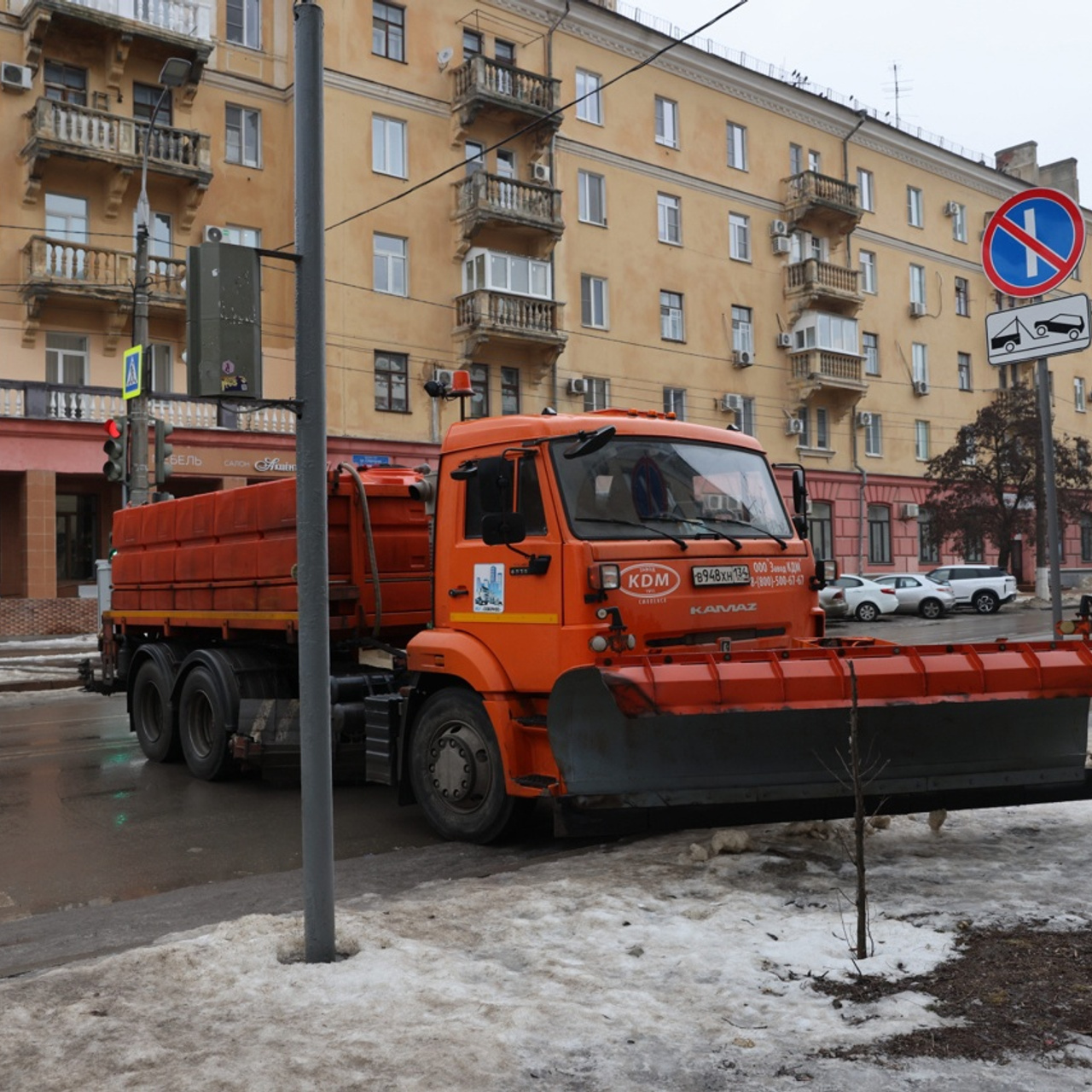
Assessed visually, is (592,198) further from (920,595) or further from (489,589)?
(489,589)

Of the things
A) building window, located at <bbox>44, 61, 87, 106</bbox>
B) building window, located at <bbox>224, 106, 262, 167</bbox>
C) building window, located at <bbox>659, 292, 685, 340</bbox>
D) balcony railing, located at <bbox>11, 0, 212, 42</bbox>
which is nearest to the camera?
balcony railing, located at <bbox>11, 0, 212, 42</bbox>

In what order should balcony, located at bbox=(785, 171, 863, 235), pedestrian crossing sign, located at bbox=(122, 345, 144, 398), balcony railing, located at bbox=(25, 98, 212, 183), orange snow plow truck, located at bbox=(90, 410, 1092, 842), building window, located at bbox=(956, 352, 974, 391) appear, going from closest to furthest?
1. orange snow plow truck, located at bbox=(90, 410, 1092, 842)
2. pedestrian crossing sign, located at bbox=(122, 345, 144, 398)
3. balcony railing, located at bbox=(25, 98, 212, 183)
4. balcony, located at bbox=(785, 171, 863, 235)
5. building window, located at bbox=(956, 352, 974, 391)

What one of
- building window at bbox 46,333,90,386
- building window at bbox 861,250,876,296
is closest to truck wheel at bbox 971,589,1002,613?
building window at bbox 861,250,876,296

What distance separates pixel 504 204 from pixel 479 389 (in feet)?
15.9

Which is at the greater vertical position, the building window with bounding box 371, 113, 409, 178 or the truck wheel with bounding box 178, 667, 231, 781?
the building window with bounding box 371, 113, 409, 178

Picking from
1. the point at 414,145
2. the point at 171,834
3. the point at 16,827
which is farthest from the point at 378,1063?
the point at 414,145

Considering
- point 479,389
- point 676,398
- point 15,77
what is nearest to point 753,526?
point 15,77

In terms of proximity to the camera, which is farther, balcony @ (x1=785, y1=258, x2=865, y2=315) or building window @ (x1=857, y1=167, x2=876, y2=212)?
building window @ (x1=857, y1=167, x2=876, y2=212)

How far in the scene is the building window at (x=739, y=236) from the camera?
1497 inches

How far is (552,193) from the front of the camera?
3159 centimetres

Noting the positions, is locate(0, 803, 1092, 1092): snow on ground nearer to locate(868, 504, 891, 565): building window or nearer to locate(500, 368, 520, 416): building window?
locate(500, 368, 520, 416): building window

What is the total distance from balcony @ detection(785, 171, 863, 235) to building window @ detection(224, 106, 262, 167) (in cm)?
1850

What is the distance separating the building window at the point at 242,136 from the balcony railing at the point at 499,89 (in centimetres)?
527

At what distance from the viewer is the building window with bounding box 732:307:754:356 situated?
3788 cm
